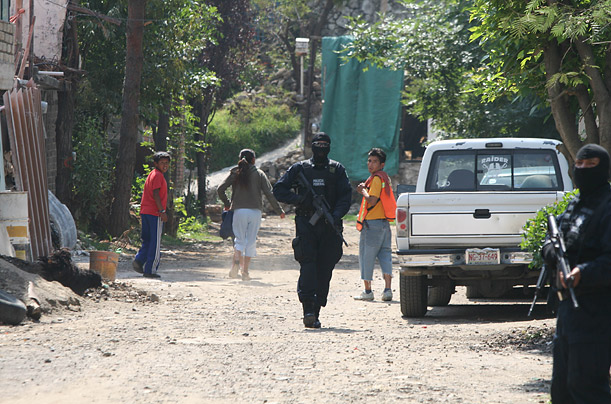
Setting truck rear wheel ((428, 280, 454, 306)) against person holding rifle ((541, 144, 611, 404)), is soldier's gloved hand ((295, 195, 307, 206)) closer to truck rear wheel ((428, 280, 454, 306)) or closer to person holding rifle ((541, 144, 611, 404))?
truck rear wheel ((428, 280, 454, 306))

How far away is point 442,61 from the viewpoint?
2077 cm

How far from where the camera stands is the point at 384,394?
5863 millimetres

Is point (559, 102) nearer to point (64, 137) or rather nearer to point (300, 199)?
point (300, 199)

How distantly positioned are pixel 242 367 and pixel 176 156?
16533 millimetres

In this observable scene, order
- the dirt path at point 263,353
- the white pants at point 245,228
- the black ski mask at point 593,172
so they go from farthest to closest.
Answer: the white pants at point 245,228 → the dirt path at point 263,353 → the black ski mask at point 593,172

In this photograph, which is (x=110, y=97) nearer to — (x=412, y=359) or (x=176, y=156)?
(x=176, y=156)

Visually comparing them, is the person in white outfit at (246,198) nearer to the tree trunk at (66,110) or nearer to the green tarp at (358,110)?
the tree trunk at (66,110)

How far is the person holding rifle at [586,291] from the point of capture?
442 cm

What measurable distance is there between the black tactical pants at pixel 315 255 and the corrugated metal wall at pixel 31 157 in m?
5.05

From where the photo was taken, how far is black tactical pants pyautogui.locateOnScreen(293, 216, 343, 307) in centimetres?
882

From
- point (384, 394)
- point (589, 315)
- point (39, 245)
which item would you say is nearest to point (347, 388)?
point (384, 394)

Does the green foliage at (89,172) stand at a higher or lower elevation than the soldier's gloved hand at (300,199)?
higher

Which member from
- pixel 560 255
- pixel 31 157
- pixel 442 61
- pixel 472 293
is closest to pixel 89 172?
pixel 31 157

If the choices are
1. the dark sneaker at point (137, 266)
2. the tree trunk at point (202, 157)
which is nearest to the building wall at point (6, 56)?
the dark sneaker at point (137, 266)
